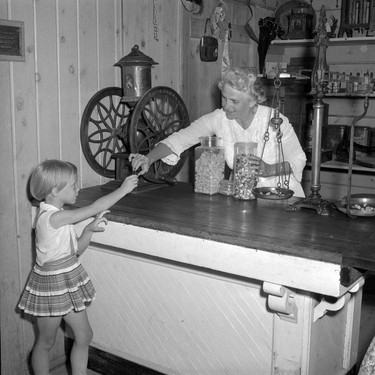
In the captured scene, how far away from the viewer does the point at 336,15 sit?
4555mm

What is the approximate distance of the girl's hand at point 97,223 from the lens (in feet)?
7.42

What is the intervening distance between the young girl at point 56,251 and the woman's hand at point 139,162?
36 cm

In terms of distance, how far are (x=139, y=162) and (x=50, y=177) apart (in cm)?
58

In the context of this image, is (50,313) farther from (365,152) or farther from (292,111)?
(365,152)

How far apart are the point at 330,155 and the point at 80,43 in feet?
8.18

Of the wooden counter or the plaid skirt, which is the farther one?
the plaid skirt

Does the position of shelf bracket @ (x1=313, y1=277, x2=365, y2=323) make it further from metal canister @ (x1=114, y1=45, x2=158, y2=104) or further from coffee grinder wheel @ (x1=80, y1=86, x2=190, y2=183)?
metal canister @ (x1=114, y1=45, x2=158, y2=104)

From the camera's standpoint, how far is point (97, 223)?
2.29 metres

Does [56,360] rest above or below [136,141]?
below

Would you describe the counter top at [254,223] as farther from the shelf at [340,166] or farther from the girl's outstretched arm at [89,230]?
the shelf at [340,166]

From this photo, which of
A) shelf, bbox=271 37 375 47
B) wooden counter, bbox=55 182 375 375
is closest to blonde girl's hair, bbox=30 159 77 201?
wooden counter, bbox=55 182 375 375

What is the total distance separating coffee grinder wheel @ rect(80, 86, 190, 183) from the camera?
2750mm

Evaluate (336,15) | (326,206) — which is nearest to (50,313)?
(326,206)

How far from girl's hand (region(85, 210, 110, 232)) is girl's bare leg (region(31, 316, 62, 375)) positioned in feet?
1.21
